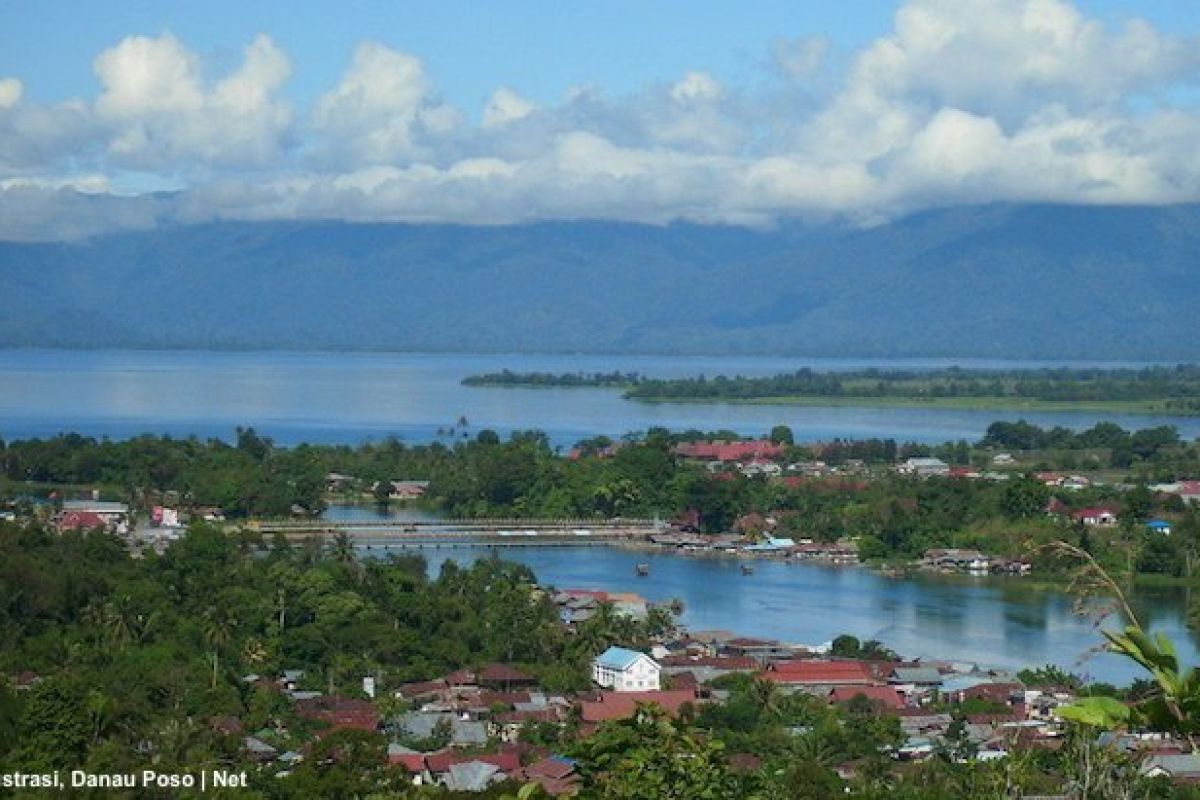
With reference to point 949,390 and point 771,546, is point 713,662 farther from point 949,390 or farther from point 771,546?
point 949,390

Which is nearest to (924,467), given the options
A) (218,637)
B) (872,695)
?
(872,695)

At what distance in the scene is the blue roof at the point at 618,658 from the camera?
18.3 m

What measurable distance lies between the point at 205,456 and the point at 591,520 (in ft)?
27.5

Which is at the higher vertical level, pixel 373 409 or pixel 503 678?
pixel 373 409

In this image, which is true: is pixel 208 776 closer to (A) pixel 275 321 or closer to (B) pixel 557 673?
(B) pixel 557 673

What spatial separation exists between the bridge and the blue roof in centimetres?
1222

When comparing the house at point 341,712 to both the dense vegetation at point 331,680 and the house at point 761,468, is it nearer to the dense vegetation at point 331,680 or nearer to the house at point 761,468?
the dense vegetation at point 331,680

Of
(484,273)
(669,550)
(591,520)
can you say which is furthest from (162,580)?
(484,273)

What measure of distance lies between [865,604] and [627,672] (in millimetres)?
7738

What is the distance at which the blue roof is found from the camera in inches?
721

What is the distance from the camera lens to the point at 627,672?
18.2m

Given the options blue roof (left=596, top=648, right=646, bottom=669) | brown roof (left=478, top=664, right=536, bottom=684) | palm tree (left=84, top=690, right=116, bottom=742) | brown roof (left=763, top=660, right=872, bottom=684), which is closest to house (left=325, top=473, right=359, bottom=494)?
blue roof (left=596, top=648, right=646, bottom=669)

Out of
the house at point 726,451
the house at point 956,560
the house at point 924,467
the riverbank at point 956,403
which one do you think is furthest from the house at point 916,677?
the riverbank at point 956,403

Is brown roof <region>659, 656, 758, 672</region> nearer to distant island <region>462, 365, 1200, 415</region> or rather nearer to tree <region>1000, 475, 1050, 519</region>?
tree <region>1000, 475, 1050, 519</region>
